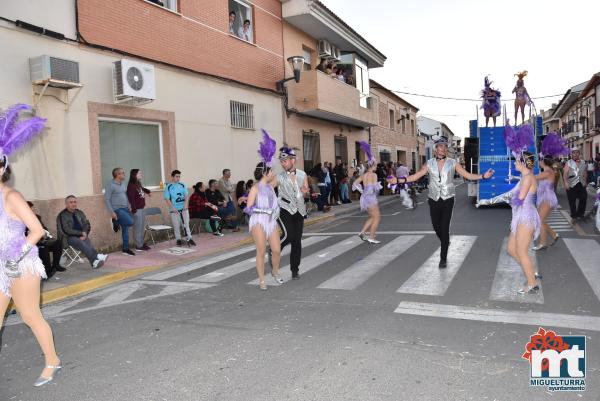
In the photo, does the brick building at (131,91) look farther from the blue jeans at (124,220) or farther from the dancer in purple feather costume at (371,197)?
the dancer in purple feather costume at (371,197)

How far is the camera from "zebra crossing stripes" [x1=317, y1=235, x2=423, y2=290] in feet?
21.7

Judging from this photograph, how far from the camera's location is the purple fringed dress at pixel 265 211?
21.3 ft

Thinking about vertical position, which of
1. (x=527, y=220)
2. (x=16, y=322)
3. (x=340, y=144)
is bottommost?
(x=16, y=322)

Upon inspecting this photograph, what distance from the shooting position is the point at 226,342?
4492 millimetres

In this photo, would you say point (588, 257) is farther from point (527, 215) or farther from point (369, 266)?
point (369, 266)

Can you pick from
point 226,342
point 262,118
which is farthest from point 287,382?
point 262,118

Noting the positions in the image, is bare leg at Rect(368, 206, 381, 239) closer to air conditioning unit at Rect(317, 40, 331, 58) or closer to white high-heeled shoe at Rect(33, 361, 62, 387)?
white high-heeled shoe at Rect(33, 361, 62, 387)

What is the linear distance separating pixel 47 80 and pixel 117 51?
7.55 feet

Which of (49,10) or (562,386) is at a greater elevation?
(49,10)

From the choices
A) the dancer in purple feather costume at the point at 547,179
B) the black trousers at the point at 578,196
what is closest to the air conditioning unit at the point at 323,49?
the black trousers at the point at 578,196

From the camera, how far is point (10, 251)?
12.3ft

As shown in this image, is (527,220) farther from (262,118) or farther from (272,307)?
(262,118)

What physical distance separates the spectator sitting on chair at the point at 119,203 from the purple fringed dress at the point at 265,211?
4127 millimetres

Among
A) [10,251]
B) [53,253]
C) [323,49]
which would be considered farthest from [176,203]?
[323,49]
